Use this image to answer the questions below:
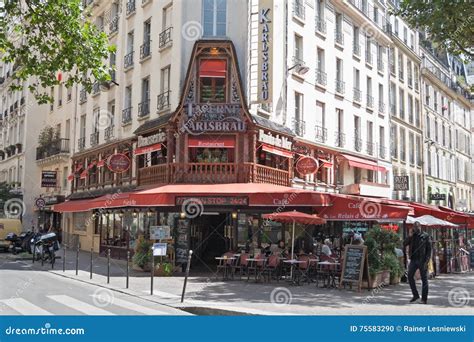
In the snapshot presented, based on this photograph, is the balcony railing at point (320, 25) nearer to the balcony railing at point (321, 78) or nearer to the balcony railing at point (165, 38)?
the balcony railing at point (321, 78)

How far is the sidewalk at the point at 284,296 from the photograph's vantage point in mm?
9852

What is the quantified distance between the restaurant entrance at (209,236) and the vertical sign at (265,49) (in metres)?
4.78

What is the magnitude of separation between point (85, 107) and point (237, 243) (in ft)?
46.7

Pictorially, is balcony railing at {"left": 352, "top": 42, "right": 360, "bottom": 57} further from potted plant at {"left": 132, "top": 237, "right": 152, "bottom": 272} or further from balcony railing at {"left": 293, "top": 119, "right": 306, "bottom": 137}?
A: potted plant at {"left": 132, "top": 237, "right": 152, "bottom": 272}

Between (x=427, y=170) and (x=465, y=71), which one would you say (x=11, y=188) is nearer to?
(x=427, y=170)

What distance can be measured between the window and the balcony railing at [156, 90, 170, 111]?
282cm

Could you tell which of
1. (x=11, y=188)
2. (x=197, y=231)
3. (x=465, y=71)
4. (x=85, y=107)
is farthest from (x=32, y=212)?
(x=465, y=71)

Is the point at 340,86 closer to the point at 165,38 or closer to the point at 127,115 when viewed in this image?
the point at 165,38

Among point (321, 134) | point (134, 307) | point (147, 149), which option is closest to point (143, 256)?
point (147, 149)

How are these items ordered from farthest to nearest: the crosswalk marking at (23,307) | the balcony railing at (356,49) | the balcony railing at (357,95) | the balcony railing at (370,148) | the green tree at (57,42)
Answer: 1. the balcony railing at (370,148)
2. the balcony railing at (356,49)
3. the balcony railing at (357,95)
4. the green tree at (57,42)
5. the crosswalk marking at (23,307)

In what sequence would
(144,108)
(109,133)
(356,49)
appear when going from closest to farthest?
(144,108)
(109,133)
(356,49)

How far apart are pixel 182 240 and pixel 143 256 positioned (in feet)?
5.99

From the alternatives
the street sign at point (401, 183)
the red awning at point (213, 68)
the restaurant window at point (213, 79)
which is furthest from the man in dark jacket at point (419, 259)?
the street sign at point (401, 183)

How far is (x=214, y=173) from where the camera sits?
61.7ft
